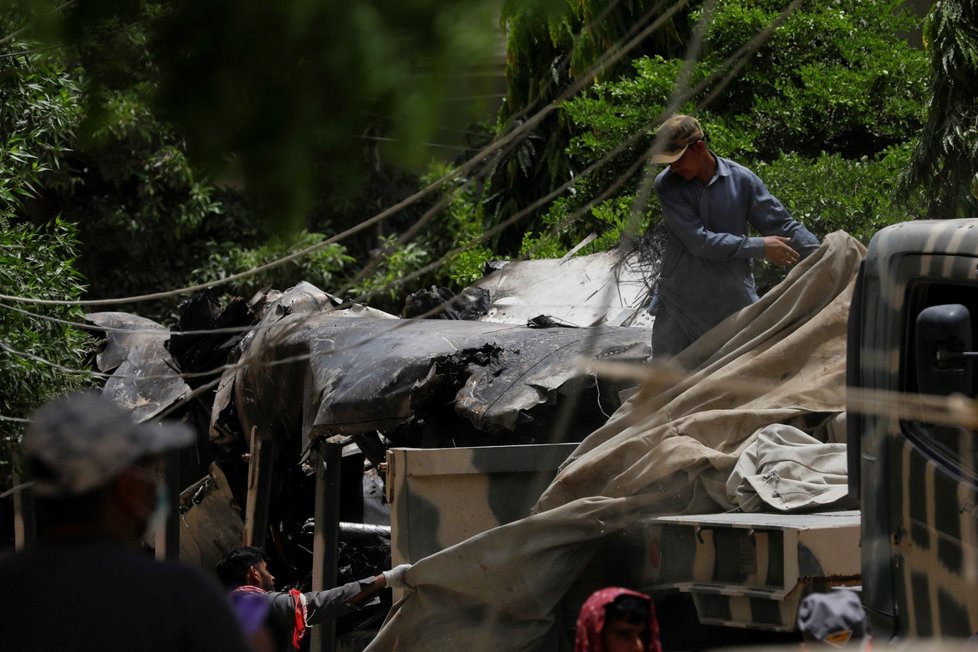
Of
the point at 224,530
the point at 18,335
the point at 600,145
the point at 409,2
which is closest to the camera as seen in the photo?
the point at 409,2

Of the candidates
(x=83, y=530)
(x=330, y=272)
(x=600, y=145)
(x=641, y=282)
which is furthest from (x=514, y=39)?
(x=330, y=272)

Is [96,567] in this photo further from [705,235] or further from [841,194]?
[841,194]

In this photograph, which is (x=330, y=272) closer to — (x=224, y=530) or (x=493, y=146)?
(x=224, y=530)

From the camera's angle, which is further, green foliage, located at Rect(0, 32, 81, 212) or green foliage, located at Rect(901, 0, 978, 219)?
green foliage, located at Rect(901, 0, 978, 219)

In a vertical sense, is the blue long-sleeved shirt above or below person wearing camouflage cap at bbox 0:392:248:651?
above

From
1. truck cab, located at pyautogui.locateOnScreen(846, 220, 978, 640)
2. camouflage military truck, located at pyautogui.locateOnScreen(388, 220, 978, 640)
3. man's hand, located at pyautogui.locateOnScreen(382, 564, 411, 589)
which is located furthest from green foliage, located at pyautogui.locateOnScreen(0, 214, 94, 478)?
truck cab, located at pyautogui.locateOnScreen(846, 220, 978, 640)

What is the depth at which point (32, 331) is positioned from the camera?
780 centimetres

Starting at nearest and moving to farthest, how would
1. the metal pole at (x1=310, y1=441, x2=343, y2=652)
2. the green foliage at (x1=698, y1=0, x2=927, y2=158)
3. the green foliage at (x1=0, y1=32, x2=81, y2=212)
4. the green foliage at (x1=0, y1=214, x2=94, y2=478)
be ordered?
the green foliage at (x1=0, y1=32, x2=81, y2=212)
the metal pole at (x1=310, y1=441, x2=343, y2=652)
the green foliage at (x1=0, y1=214, x2=94, y2=478)
the green foliage at (x1=698, y1=0, x2=927, y2=158)

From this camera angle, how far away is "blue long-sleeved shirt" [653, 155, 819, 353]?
5.77m

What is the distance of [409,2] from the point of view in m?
2.48

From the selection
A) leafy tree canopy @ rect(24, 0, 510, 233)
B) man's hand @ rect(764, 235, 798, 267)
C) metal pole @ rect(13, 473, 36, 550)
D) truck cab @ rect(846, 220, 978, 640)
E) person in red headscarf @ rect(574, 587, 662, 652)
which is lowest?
metal pole @ rect(13, 473, 36, 550)

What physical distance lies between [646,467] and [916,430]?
1.35 m

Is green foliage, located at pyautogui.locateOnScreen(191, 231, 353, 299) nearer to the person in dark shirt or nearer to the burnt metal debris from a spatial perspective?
the burnt metal debris

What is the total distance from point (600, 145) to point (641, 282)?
97.3 inches
